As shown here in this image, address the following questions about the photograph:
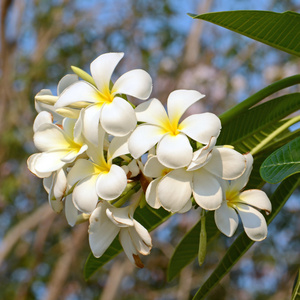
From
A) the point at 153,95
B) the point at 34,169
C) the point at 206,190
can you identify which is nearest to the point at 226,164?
the point at 206,190

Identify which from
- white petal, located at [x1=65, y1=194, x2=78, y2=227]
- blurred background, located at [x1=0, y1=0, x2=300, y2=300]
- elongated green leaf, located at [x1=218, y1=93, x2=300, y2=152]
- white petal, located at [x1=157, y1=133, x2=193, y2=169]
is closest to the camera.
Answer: white petal, located at [x1=157, y1=133, x2=193, y2=169]

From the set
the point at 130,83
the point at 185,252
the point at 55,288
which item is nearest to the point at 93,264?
the point at 185,252

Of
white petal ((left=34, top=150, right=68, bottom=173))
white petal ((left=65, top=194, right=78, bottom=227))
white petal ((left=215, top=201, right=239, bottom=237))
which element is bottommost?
white petal ((left=65, top=194, right=78, bottom=227))

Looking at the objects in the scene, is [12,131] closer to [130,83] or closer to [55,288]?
[55,288]

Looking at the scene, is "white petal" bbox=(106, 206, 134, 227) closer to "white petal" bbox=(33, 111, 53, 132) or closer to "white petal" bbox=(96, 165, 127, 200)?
"white petal" bbox=(96, 165, 127, 200)

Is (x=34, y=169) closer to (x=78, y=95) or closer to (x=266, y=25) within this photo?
(x=78, y=95)

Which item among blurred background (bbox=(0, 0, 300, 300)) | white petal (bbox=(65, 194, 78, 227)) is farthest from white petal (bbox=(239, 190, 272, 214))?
blurred background (bbox=(0, 0, 300, 300))
